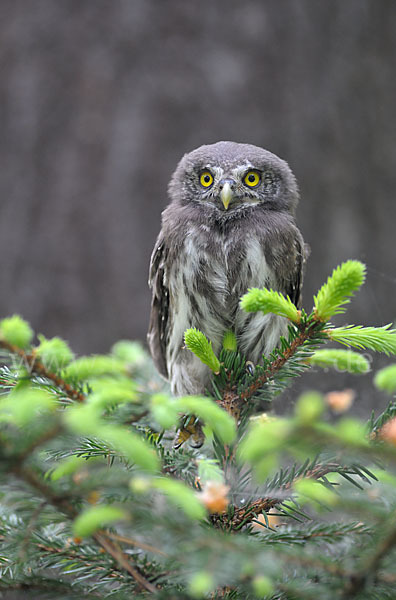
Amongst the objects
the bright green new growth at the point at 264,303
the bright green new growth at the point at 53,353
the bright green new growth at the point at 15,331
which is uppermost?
the bright green new growth at the point at 264,303

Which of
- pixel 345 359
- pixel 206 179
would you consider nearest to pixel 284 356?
pixel 345 359

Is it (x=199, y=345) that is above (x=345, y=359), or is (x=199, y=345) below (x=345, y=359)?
below

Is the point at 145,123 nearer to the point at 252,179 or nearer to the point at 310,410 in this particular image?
the point at 252,179

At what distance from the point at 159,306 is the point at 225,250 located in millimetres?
632

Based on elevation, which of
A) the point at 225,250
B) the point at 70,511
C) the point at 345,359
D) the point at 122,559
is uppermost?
the point at 225,250

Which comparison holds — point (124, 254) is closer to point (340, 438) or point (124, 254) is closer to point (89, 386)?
point (89, 386)

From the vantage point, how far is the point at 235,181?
230 centimetres

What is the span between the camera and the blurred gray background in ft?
12.3

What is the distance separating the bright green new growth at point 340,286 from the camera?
106 centimetres

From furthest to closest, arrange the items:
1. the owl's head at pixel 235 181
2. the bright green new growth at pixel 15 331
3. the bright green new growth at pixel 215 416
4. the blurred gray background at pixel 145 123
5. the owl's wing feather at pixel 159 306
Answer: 1. the blurred gray background at pixel 145 123
2. the owl's wing feather at pixel 159 306
3. the owl's head at pixel 235 181
4. the bright green new growth at pixel 15 331
5. the bright green new growth at pixel 215 416

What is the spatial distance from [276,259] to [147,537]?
1535mm

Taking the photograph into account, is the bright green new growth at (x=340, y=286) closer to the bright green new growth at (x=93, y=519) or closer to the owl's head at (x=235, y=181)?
the bright green new growth at (x=93, y=519)

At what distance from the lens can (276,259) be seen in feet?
7.32

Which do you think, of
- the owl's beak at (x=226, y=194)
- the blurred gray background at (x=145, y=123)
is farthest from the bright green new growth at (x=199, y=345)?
the blurred gray background at (x=145, y=123)
